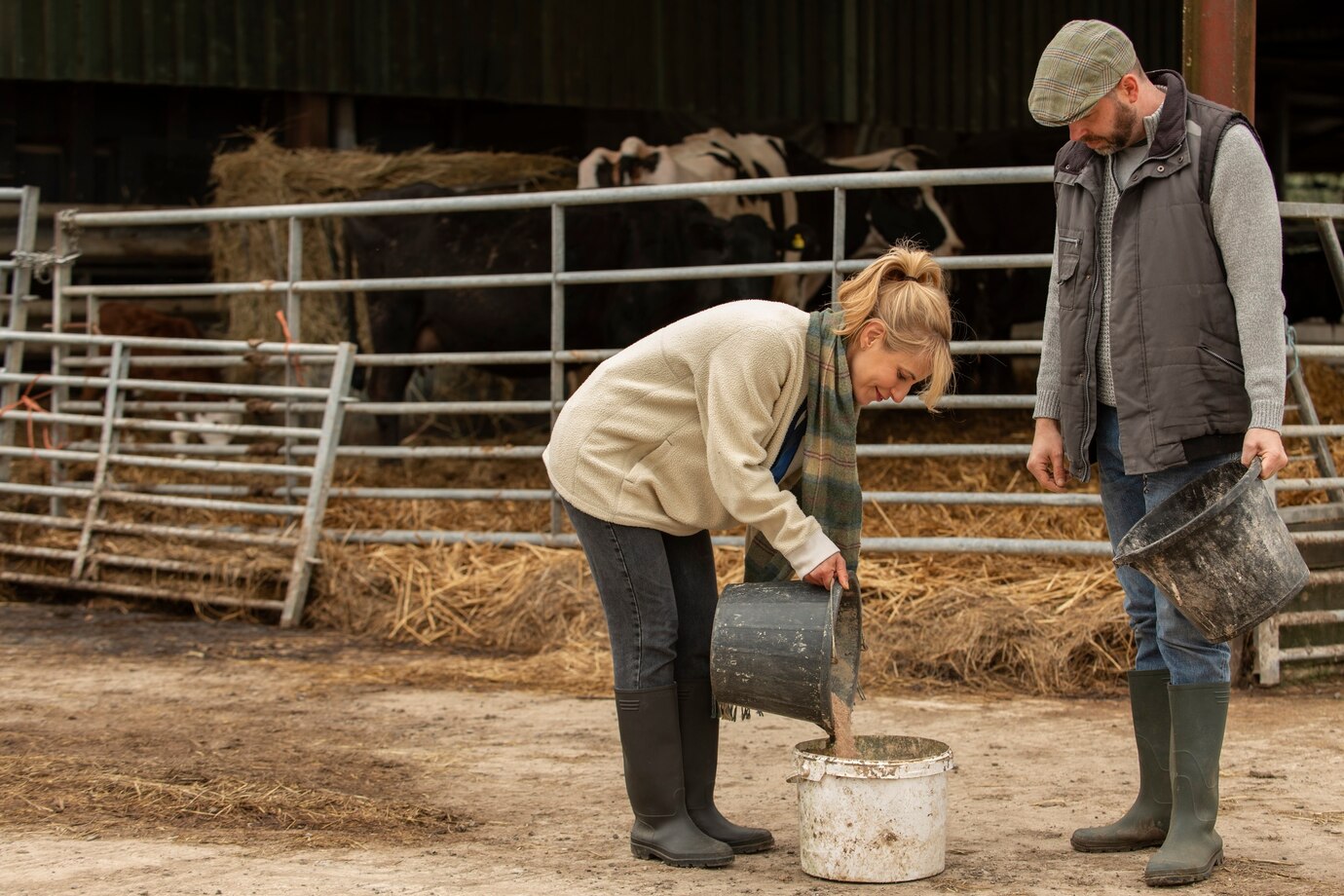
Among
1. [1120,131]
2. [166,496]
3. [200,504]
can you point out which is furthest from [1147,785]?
[166,496]

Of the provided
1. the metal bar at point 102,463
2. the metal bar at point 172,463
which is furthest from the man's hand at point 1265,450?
the metal bar at point 102,463

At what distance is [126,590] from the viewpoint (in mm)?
6457

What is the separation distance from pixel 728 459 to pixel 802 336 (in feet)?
0.97

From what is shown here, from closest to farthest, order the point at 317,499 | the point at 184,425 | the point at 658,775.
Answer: the point at 658,775 < the point at 317,499 < the point at 184,425

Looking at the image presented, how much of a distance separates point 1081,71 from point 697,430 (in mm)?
1010

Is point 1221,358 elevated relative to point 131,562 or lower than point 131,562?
elevated

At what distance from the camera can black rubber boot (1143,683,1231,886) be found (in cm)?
305

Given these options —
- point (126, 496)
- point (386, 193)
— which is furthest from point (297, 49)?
point (126, 496)

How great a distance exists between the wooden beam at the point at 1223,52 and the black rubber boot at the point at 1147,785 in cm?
220

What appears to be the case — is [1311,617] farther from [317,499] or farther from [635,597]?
[317,499]

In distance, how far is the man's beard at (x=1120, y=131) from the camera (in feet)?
10.1

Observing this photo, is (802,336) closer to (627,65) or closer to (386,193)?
(386,193)

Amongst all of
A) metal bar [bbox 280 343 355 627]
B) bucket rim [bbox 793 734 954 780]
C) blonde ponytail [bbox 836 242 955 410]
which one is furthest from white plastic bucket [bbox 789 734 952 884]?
metal bar [bbox 280 343 355 627]

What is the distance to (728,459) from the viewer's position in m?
2.94
